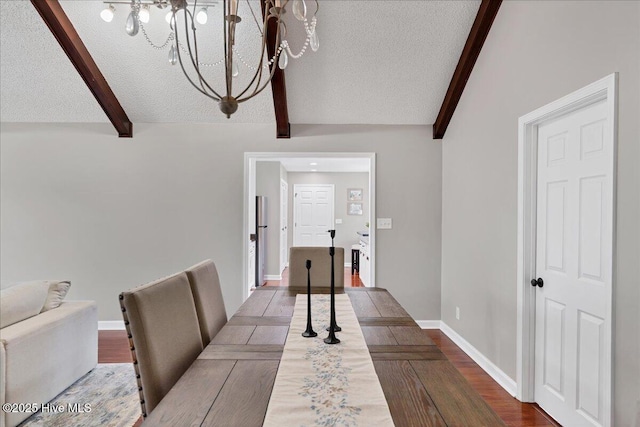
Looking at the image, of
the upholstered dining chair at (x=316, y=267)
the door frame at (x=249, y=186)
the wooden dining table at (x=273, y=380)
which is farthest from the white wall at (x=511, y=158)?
the upholstered dining chair at (x=316, y=267)

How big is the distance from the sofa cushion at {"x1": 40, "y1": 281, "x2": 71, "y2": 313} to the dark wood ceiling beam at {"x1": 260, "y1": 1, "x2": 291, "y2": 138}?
2.25 metres

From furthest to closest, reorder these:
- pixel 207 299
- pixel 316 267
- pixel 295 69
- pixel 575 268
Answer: pixel 295 69
pixel 316 267
pixel 575 268
pixel 207 299

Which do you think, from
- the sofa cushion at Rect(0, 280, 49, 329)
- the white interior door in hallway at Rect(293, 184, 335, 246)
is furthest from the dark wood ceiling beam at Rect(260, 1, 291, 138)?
the white interior door in hallway at Rect(293, 184, 335, 246)

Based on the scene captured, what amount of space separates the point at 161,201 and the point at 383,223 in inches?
96.1

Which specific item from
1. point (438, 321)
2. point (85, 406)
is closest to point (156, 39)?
point (85, 406)

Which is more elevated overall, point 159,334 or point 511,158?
point 511,158

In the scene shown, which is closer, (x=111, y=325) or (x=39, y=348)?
(x=39, y=348)

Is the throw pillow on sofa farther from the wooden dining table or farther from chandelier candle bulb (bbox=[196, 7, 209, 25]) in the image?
chandelier candle bulb (bbox=[196, 7, 209, 25])

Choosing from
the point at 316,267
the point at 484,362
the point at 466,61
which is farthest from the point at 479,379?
the point at 466,61

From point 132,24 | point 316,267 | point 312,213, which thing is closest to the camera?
point 132,24

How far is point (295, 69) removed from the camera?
3000 mm

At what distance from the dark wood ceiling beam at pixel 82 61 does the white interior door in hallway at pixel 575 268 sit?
3563 millimetres

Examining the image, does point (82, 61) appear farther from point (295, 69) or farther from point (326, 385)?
point (326, 385)

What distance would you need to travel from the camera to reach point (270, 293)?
2.21m
